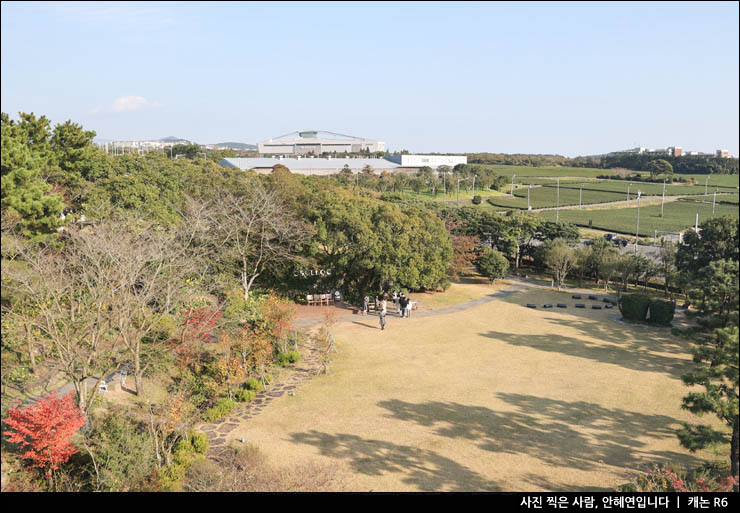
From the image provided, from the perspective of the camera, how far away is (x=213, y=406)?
51.3ft

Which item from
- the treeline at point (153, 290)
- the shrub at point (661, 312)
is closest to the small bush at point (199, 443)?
the treeline at point (153, 290)

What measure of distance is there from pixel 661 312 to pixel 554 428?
12.6 metres

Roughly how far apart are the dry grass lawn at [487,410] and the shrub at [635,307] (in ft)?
3.39

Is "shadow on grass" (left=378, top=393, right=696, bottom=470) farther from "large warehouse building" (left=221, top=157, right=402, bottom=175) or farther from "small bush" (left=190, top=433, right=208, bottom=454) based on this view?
"large warehouse building" (left=221, top=157, right=402, bottom=175)

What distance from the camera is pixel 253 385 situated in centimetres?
1686

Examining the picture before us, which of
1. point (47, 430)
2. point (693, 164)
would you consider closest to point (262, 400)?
point (47, 430)

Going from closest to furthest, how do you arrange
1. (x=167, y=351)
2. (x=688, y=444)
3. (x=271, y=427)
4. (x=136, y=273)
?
(x=688, y=444) < (x=271, y=427) < (x=136, y=273) < (x=167, y=351)

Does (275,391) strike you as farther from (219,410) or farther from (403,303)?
(403,303)

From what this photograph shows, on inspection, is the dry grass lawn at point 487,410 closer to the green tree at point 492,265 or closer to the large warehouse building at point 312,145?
the green tree at point 492,265

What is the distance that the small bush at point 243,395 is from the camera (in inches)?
634

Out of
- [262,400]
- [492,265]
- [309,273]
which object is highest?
[492,265]
